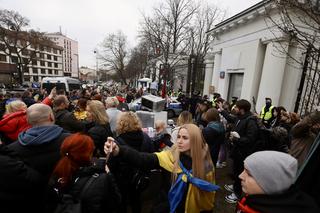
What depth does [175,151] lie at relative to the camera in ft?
Result: 6.81

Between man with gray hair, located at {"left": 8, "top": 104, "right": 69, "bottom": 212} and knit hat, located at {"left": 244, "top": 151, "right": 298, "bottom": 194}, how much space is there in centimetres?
190

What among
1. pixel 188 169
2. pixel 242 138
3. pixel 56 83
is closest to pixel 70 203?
pixel 188 169

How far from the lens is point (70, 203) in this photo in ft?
4.90

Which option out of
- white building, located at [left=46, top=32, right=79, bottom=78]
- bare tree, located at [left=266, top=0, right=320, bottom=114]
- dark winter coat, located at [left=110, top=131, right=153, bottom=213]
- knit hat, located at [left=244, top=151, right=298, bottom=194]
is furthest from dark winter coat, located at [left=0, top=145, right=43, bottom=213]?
white building, located at [left=46, top=32, right=79, bottom=78]

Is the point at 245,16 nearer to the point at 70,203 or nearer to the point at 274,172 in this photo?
the point at 274,172

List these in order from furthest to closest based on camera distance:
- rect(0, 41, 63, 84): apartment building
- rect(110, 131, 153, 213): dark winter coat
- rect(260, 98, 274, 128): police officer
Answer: rect(0, 41, 63, 84): apartment building, rect(260, 98, 274, 128): police officer, rect(110, 131, 153, 213): dark winter coat

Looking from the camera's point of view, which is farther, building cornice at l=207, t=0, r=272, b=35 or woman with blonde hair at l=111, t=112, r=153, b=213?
building cornice at l=207, t=0, r=272, b=35

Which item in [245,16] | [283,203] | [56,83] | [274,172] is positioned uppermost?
[245,16]

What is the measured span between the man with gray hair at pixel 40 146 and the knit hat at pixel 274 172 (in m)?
1.90

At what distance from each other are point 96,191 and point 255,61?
10317 millimetres

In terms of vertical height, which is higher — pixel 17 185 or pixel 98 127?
pixel 98 127

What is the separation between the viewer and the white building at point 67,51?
3723 inches

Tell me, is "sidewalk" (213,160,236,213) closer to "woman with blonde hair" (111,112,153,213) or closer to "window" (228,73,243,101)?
"woman with blonde hair" (111,112,153,213)

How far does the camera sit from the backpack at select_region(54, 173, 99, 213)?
1.45 metres
